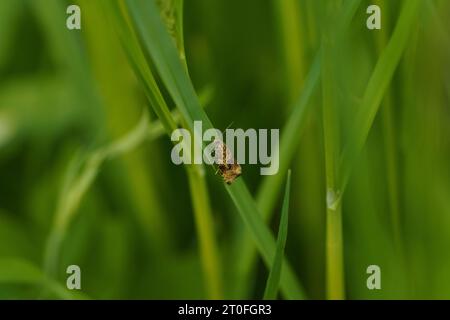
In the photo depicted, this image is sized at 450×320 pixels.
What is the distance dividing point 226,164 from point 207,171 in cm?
7

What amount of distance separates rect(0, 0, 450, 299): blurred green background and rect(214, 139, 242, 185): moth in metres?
0.05

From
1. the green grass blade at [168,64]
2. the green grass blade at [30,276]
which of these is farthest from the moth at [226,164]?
the green grass blade at [30,276]

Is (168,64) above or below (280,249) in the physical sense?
above

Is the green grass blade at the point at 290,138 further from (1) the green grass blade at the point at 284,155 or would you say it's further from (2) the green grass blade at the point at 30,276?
(2) the green grass blade at the point at 30,276

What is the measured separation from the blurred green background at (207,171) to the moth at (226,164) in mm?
49

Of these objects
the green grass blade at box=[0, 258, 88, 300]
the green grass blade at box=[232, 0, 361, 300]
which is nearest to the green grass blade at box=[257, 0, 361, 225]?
the green grass blade at box=[232, 0, 361, 300]

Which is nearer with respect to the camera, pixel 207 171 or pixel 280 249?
pixel 280 249

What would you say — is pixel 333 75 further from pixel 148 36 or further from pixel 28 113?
Answer: pixel 28 113

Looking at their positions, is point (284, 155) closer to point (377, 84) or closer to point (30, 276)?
point (377, 84)

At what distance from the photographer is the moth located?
458 mm

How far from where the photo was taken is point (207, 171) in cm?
54

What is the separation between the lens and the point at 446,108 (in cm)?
53

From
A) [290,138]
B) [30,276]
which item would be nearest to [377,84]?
[290,138]
